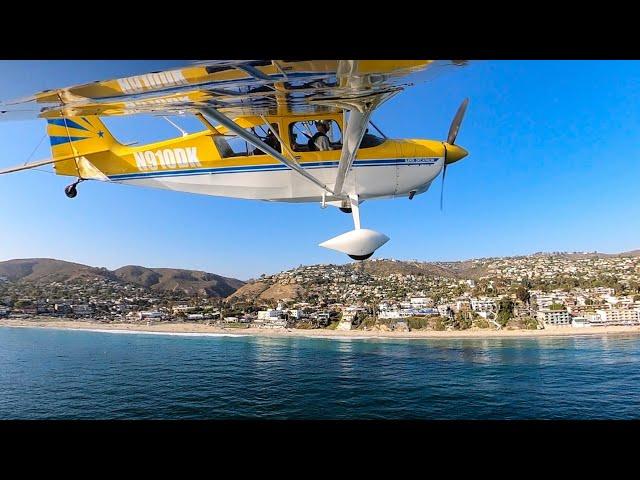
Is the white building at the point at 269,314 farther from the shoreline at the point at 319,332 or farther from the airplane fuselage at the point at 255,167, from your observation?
the airplane fuselage at the point at 255,167

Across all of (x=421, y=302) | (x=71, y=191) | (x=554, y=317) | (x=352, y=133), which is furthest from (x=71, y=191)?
(x=554, y=317)

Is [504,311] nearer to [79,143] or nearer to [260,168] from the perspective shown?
[260,168]

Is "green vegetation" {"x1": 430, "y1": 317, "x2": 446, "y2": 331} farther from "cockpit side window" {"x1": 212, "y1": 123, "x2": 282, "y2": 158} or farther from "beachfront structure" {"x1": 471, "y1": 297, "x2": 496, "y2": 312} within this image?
"cockpit side window" {"x1": 212, "y1": 123, "x2": 282, "y2": 158}

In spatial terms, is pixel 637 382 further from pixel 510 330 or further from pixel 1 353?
pixel 1 353

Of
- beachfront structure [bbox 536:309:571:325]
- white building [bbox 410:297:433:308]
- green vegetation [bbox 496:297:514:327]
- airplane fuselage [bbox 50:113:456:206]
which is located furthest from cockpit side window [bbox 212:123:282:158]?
beachfront structure [bbox 536:309:571:325]

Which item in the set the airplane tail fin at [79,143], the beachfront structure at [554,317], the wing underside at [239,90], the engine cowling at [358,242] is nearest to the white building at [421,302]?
the beachfront structure at [554,317]
